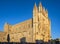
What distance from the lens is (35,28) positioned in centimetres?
6619

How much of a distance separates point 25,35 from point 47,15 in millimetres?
14937

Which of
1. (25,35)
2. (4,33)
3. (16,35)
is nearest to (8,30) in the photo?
(4,33)

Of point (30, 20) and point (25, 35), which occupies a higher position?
point (30, 20)

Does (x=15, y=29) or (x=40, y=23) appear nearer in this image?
(x=40, y=23)

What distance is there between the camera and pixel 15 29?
263ft

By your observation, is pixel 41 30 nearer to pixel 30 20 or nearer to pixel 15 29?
pixel 30 20

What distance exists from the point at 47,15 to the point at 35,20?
11.2m

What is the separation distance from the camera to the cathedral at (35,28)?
218ft

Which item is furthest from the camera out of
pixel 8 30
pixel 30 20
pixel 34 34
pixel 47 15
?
pixel 8 30

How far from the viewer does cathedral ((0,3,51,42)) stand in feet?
218

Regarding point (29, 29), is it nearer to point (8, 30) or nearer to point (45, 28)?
point (45, 28)

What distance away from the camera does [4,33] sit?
79312mm

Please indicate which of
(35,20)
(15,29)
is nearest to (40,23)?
(35,20)

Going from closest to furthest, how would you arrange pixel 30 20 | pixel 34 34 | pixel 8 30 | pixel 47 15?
pixel 34 34 → pixel 30 20 → pixel 47 15 → pixel 8 30
